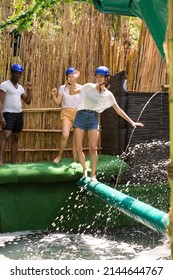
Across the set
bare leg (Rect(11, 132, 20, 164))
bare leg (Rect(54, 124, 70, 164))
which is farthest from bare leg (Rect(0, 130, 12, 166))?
bare leg (Rect(54, 124, 70, 164))

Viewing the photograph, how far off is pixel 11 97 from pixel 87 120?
4.08 ft

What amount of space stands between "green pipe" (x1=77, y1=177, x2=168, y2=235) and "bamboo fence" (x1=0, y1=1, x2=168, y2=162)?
1477mm

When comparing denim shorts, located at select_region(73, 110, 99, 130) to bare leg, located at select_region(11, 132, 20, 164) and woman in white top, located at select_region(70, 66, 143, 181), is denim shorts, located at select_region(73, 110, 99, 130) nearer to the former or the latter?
woman in white top, located at select_region(70, 66, 143, 181)

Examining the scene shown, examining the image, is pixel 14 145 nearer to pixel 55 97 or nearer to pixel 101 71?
pixel 55 97

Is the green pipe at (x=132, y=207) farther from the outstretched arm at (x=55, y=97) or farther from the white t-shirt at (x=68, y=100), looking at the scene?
the white t-shirt at (x=68, y=100)

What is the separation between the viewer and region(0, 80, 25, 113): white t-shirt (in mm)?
6906

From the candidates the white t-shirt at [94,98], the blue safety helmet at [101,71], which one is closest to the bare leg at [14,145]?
the white t-shirt at [94,98]

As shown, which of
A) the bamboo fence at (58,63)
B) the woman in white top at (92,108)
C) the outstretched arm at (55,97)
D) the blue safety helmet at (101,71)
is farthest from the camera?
the bamboo fence at (58,63)

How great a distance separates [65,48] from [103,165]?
1936 millimetres

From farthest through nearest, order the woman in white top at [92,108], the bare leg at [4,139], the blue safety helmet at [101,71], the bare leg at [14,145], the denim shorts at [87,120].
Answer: the bare leg at [14,145] → the bare leg at [4,139] → the denim shorts at [87,120] → the woman in white top at [92,108] → the blue safety helmet at [101,71]

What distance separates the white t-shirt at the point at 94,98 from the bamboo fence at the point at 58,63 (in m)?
1.53

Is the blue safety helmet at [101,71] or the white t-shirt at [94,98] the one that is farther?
the white t-shirt at [94,98]

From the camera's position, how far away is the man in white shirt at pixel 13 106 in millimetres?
6871
